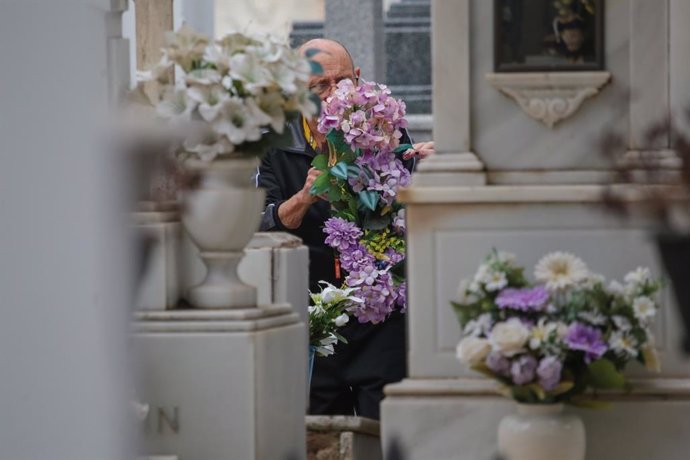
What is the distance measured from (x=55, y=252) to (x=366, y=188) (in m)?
2.34

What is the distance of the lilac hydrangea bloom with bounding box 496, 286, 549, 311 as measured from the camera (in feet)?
20.7

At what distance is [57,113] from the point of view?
6113 mm

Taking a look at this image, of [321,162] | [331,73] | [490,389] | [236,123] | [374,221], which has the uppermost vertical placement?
[331,73]

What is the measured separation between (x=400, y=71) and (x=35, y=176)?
1275 centimetres

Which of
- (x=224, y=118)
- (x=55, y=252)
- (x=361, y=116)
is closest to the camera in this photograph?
(x=55, y=252)

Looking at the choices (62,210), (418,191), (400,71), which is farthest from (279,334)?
(400,71)

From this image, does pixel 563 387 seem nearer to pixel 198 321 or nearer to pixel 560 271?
pixel 560 271

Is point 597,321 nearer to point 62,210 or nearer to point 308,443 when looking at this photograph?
point 62,210

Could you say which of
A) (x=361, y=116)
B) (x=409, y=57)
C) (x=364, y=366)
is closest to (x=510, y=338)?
(x=361, y=116)

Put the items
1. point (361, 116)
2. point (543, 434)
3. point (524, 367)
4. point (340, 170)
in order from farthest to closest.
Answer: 1. point (340, 170)
2. point (361, 116)
3. point (543, 434)
4. point (524, 367)

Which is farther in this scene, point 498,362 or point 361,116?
point 361,116

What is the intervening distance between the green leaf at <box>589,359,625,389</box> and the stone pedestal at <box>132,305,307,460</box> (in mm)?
1157

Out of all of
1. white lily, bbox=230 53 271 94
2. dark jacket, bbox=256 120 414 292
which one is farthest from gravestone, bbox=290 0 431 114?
white lily, bbox=230 53 271 94

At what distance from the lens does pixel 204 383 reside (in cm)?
675
